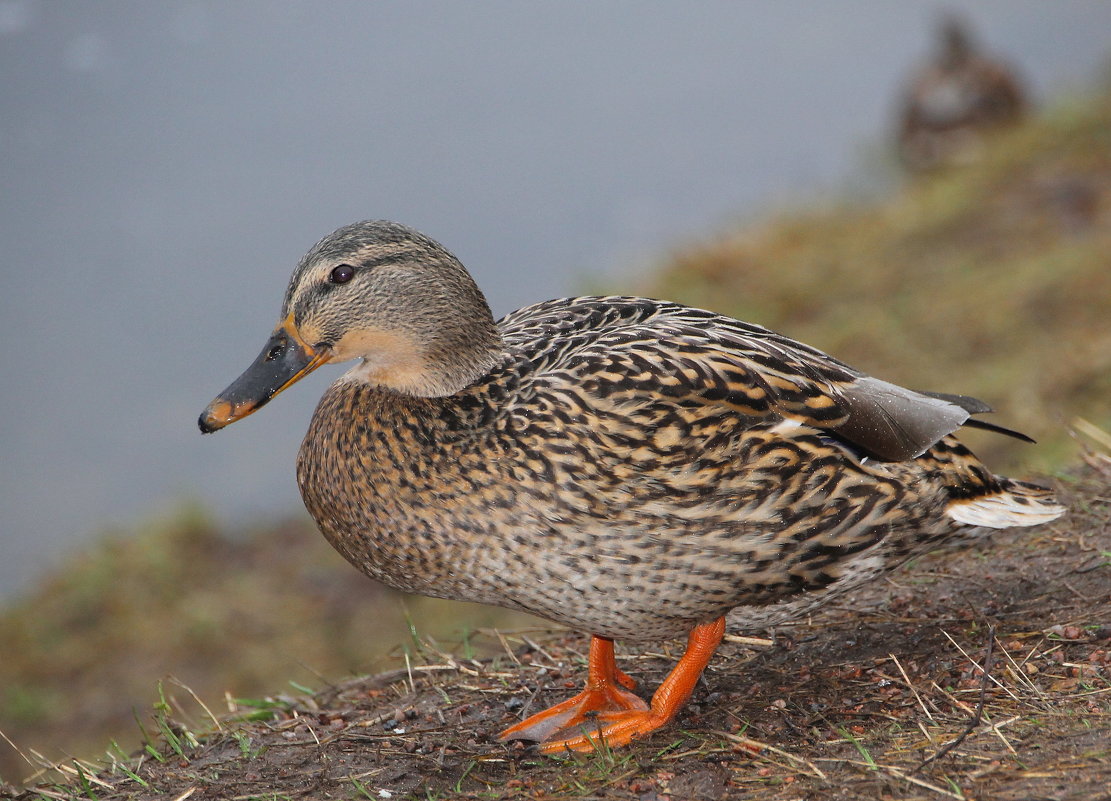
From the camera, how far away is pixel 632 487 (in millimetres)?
2857

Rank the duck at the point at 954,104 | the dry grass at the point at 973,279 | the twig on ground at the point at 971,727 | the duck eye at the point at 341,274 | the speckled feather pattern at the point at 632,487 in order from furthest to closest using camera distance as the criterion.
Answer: the duck at the point at 954,104, the dry grass at the point at 973,279, the duck eye at the point at 341,274, the speckled feather pattern at the point at 632,487, the twig on ground at the point at 971,727

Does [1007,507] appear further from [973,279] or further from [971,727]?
[973,279]

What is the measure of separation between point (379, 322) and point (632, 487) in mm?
795

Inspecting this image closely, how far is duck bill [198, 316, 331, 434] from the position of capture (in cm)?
296

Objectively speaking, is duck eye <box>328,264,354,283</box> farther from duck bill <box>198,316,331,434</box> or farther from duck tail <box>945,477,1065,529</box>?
duck tail <box>945,477,1065,529</box>

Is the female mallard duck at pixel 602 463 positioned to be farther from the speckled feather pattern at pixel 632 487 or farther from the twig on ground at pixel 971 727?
the twig on ground at pixel 971 727

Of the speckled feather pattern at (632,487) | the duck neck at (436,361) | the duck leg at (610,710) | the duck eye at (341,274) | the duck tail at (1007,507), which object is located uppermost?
the duck eye at (341,274)

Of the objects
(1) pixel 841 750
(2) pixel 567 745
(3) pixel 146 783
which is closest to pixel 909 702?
(1) pixel 841 750

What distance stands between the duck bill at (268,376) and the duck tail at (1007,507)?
1.70 meters

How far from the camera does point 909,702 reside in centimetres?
302

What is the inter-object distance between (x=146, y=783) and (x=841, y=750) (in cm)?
173

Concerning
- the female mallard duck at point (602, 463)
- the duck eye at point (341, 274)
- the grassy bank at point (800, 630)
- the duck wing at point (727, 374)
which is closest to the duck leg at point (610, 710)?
the female mallard duck at point (602, 463)

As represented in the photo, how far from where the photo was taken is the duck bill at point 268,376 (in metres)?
2.96

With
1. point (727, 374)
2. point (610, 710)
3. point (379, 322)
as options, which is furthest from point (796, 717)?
point (379, 322)
